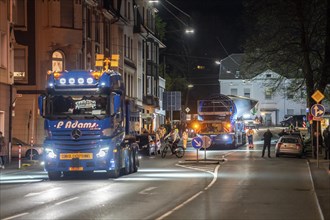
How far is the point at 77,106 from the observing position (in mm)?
22234

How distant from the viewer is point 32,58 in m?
39.2

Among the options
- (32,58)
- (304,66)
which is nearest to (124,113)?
(32,58)

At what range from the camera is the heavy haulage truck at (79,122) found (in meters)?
22.0

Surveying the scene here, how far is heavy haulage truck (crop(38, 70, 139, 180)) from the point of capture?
2202cm

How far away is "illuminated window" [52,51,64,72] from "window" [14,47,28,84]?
170 cm

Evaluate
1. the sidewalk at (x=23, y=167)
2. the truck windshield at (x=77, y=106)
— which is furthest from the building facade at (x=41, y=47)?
the truck windshield at (x=77, y=106)

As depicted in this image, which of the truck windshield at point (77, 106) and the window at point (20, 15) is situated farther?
the window at point (20, 15)

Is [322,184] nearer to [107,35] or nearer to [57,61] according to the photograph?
[57,61]

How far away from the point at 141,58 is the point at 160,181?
43970mm

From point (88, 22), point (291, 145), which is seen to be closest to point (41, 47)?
point (88, 22)

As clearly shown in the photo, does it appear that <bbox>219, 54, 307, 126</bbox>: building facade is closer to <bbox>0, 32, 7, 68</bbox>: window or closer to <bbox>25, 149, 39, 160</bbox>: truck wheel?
<bbox>25, 149, 39, 160</bbox>: truck wheel

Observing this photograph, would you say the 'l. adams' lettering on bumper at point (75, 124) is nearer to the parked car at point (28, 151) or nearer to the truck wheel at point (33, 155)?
the parked car at point (28, 151)

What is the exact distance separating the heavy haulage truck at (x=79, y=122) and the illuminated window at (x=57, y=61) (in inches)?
679

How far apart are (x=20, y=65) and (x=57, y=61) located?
2276 mm
